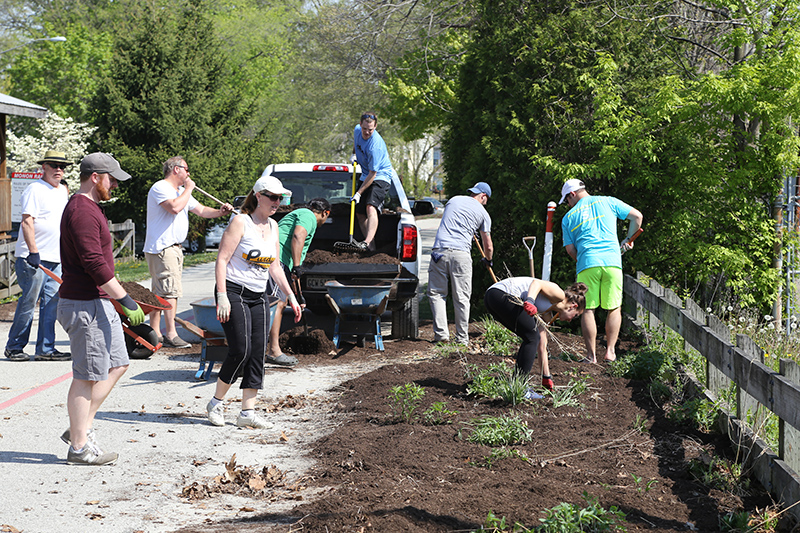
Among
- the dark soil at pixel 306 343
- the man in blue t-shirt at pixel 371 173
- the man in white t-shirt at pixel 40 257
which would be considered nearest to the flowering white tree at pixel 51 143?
the man in blue t-shirt at pixel 371 173

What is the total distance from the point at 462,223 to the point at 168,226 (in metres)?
3.38

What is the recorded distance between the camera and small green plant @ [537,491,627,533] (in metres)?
3.72

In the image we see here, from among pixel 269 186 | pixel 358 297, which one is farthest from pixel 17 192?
pixel 269 186

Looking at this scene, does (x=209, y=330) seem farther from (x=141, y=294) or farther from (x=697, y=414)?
(x=697, y=414)

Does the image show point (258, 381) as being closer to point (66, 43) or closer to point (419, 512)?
point (419, 512)

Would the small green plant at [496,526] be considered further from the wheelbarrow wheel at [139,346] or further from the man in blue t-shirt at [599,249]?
the man in blue t-shirt at [599,249]

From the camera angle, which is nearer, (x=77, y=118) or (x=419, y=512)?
(x=419, y=512)

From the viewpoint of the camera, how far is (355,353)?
946cm

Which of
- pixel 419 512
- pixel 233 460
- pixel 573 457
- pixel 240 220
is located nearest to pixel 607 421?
pixel 573 457

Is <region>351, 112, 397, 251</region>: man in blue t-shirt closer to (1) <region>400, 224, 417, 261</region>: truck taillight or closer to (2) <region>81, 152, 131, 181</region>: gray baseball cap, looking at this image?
(1) <region>400, 224, 417, 261</region>: truck taillight

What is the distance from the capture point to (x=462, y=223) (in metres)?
9.64

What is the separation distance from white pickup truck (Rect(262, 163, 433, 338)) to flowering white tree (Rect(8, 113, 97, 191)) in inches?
945

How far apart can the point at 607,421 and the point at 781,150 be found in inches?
215

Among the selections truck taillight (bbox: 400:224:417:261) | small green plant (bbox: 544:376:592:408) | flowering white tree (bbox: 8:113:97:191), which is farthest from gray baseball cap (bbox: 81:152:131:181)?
flowering white tree (bbox: 8:113:97:191)
